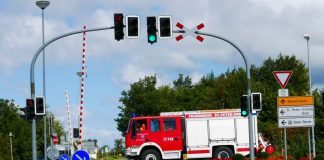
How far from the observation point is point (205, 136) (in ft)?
123

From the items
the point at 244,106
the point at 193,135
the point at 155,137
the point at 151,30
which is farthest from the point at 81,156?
the point at 193,135

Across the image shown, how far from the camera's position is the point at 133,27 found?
23391 millimetres

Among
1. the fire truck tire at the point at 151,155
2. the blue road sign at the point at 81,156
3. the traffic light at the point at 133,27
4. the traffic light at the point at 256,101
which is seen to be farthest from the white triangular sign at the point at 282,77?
the fire truck tire at the point at 151,155

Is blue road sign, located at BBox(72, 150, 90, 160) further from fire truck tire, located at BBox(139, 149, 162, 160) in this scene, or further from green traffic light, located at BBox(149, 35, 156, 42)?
fire truck tire, located at BBox(139, 149, 162, 160)

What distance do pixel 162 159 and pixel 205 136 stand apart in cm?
251

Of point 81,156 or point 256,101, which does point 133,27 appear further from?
point 256,101

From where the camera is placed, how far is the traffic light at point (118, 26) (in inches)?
934

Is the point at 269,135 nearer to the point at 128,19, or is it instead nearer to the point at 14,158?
the point at 14,158

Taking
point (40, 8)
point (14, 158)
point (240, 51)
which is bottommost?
point (14, 158)

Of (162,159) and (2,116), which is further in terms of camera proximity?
(2,116)

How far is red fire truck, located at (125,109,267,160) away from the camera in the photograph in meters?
36.5

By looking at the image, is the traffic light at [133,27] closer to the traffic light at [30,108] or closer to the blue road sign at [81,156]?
the blue road sign at [81,156]

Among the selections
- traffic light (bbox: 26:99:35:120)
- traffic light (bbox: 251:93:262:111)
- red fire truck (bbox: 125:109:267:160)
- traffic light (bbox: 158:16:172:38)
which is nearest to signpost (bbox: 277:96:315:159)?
traffic light (bbox: 251:93:262:111)

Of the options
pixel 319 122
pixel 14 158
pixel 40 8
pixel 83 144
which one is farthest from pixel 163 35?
pixel 14 158
